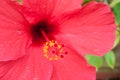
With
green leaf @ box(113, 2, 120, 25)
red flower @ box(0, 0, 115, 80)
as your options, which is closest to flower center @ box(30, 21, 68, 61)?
red flower @ box(0, 0, 115, 80)

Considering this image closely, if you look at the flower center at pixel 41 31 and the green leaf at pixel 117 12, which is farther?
the green leaf at pixel 117 12

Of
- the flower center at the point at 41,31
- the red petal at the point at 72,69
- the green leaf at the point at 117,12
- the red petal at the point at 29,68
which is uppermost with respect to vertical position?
the green leaf at the point at 117,12

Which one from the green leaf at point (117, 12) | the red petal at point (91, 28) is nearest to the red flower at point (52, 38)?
the red petal at point (91, 28)

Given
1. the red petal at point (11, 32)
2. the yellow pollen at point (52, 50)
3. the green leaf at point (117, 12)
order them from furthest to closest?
the green leaf at point (117, 12) < the yellow pollen at point (52, 50) < the red petal at point (11, 32)

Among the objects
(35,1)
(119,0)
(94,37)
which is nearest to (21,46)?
(35,1)

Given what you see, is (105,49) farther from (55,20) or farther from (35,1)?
(35,1)

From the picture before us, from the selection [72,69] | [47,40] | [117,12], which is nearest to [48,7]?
[47,40]

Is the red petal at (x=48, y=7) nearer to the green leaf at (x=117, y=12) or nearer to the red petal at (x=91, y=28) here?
the red petal at (x=91, y=28)
